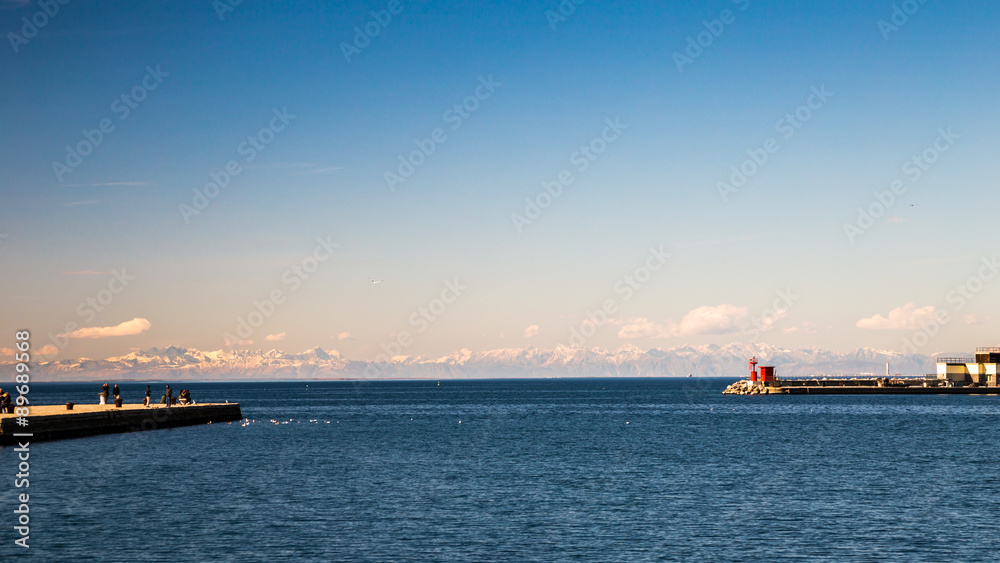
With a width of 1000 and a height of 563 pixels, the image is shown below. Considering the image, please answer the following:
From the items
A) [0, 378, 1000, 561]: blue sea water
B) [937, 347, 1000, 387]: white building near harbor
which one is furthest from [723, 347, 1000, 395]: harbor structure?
[0, 378, 1000, 561]: blue sea water

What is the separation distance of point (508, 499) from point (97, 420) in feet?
150

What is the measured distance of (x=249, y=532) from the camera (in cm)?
3300

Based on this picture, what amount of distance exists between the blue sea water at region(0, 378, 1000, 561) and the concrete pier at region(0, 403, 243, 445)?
144 cm

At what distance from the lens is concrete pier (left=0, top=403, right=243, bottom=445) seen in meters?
62.0

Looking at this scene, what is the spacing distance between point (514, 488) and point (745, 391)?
161780 millimetres

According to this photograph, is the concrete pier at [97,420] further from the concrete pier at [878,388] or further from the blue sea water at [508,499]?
the concrete pier at [878,388]

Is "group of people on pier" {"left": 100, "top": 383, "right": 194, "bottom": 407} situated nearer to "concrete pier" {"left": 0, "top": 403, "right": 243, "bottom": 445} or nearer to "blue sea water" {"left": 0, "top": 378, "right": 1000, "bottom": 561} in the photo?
"concrete pier" {"left": 0, "top": 403, "right": 243, "bottom": 445}

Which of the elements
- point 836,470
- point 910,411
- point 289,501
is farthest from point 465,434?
point 910,411

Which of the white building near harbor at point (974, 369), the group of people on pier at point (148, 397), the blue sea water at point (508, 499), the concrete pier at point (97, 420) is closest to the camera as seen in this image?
the blue sea water at point (508, 499)

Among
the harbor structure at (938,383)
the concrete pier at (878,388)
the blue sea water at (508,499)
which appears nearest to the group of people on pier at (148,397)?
the blue sea water at (508,499)

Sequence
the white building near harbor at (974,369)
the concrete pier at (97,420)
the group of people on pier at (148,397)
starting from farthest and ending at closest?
1. the white building near harbor at (974,369)
2. the group of people on pier at (148,397)
3. the concrete pier at (97,420)

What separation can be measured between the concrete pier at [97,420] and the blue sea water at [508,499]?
4.71 feet

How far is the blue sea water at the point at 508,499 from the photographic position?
30.8 meters

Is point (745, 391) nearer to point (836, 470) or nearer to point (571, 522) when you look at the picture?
point (836, 470)
